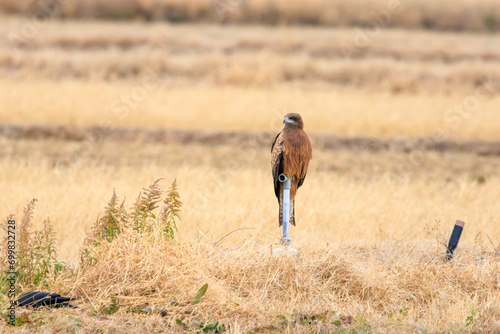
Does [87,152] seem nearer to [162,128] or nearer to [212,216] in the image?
[162,128]

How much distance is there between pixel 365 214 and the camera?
747cm

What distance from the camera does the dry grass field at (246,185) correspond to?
4605 mm

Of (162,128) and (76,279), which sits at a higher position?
(162,128)

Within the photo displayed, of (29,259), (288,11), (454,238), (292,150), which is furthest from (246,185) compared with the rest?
(288,11)

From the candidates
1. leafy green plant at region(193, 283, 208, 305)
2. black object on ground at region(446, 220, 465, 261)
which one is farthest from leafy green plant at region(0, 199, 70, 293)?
black object on ground at region(446, 220, 465, 261)

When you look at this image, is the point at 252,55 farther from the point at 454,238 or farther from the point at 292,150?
the point at 292,150

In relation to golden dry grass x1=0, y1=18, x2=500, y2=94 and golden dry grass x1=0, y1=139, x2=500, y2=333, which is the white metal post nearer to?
golden dry grass x1=0, y1=139, x2=500, y2=333

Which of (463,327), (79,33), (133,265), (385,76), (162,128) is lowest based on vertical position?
(463,327)

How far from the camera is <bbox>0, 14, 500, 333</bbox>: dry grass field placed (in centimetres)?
461

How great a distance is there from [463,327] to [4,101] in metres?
11.2

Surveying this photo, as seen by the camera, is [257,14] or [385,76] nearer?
[385,76]

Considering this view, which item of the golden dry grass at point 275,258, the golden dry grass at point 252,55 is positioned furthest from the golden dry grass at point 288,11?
the golden dry grass at point 275,258

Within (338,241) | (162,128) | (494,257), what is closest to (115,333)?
(338,241)

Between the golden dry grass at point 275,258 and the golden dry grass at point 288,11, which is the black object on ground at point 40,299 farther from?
the golden dry grass at point 288,11
